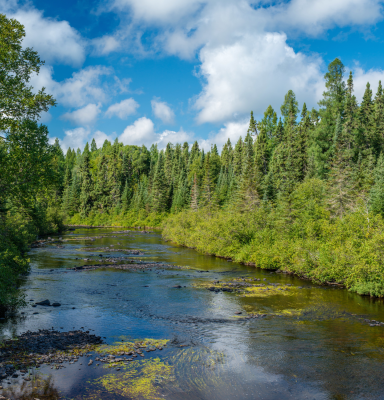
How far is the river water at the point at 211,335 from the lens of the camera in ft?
37.6

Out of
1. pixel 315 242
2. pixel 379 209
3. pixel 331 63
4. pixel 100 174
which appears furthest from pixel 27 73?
pixel 100 174

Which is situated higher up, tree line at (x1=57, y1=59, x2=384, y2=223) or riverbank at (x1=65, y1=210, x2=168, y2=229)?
tree line at (x1=57, y1=59, x2=384, y2=223)

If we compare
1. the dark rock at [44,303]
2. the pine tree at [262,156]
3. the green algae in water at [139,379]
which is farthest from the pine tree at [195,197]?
the green algae in water at [139,379]

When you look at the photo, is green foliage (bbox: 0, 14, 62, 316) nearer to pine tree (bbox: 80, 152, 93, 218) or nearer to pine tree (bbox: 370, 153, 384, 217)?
pine tree (bbox: 370, 153, 384, 217)

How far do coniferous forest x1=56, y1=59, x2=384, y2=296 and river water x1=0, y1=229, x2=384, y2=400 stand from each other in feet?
11.8

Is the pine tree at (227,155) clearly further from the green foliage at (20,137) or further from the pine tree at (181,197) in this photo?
the green foliage at (20,137)

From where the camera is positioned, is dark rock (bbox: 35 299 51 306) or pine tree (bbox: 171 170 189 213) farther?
pine tree (bbox: 171 170 189 213)

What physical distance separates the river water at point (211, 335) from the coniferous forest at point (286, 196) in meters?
3.59

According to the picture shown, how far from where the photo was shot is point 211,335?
16.5 metres

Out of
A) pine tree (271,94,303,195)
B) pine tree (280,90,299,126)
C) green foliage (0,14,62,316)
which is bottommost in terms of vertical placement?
green foliage (0,14,62,316)

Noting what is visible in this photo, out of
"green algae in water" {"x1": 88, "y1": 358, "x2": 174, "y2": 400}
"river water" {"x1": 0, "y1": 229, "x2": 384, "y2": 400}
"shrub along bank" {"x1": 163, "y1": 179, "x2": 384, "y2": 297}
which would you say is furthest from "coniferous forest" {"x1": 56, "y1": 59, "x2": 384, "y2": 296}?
"green algae in water" {"x1": 88, "y1": 358, "x2": 174, "y2": 400}

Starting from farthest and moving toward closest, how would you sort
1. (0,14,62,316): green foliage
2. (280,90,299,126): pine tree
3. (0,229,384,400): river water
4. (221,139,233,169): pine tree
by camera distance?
(221,139,233,169): pine tree, (280,90,299,126): pine tree, (0,14,62,316): green foliage, (0,229,384,400): river water

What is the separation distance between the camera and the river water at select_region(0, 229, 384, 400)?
451 inches

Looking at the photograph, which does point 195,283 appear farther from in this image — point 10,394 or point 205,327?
point 10,394
